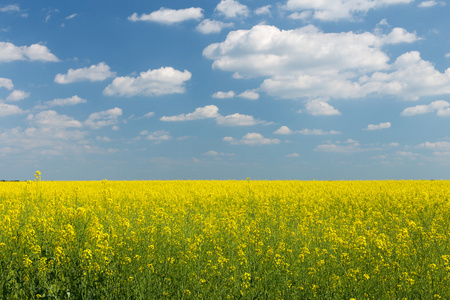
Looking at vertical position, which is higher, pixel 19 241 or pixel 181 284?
pixel 19 241

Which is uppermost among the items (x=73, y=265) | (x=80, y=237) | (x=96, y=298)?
(x=80, y=237)

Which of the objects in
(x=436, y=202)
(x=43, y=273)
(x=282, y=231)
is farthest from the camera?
(x=436, y=202)

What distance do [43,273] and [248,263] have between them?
325 centimetres

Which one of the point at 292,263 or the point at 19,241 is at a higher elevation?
the point at 19,241

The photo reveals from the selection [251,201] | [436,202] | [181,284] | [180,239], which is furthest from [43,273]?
[436,202]

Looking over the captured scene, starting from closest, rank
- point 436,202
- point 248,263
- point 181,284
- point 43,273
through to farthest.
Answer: point 43,273
point 181,284
point 248,263
point 436,202

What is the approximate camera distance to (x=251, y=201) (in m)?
15.8

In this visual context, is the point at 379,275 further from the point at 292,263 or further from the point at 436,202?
the point at 436,202

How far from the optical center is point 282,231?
8.70 metres

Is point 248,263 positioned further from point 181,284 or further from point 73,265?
point 73,265

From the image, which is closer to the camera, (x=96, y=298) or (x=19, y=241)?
(x=96, y=298)

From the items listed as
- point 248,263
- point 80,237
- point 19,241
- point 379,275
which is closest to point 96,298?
point 80,237

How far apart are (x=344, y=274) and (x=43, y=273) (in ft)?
15.8

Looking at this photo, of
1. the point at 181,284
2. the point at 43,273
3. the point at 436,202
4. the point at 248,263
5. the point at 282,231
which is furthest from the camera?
the point at 436,202
